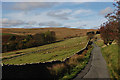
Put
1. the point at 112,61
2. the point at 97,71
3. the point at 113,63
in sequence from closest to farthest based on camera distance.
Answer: the point at 97,71 < the point at 113,63 < the point at 112,61

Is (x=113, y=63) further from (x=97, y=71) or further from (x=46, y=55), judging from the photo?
(x=46, y=55)

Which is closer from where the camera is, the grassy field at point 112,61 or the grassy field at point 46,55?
the grassy field at point 112,61

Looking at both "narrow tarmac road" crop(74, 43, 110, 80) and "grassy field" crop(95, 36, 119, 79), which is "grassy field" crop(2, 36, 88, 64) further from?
"narrow tarmac road" crop(74, 43, 110, 80)

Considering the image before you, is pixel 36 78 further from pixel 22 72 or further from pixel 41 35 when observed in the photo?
pixel 41 35

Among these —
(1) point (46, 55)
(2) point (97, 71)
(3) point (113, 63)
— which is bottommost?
(1) point (46, 55)

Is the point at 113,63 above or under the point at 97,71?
above

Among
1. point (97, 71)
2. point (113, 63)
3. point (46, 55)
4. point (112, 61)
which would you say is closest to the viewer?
point (97, 71)

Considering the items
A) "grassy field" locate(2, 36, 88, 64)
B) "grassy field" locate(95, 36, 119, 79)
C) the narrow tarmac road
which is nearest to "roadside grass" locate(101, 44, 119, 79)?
"grassy field" locate(95, 36, 119, 79)

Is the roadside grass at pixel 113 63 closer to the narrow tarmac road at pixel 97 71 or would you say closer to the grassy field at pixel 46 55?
the narrow tarmac road at pixel 97 71

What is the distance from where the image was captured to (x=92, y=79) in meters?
9.61

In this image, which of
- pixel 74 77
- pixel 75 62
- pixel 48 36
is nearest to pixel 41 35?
pixel 48 36

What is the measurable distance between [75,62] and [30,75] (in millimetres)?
5997

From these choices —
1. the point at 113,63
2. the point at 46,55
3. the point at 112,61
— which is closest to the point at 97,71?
the point at 113,63

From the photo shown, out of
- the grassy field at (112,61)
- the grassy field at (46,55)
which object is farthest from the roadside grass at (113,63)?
the grassy field at (46,55)
